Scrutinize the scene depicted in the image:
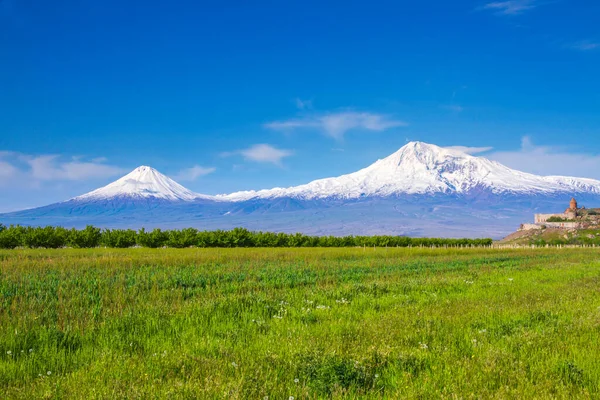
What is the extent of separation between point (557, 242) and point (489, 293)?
121 m

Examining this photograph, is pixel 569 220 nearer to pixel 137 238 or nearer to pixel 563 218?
pixel 563 218

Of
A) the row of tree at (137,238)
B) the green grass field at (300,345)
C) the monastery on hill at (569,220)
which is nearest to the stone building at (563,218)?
the monastery on hill at (569,220)

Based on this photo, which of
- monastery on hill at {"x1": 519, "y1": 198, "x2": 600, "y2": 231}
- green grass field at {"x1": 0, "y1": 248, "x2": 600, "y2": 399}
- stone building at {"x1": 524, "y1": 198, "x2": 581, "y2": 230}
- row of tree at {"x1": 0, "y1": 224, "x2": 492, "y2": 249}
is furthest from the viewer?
stone building at {"x1": 524, "y1": 198, "x2": 581, "y2": 230}

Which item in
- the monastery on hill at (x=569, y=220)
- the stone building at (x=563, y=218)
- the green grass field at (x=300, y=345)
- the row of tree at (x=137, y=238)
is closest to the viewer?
the green grass field at (x=300, y=345)

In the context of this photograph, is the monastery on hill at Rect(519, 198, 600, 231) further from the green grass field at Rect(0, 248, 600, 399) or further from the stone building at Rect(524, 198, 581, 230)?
the green grass field at Rect(0, 248, 600, 399)

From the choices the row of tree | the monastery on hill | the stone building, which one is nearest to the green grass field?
the row of tree

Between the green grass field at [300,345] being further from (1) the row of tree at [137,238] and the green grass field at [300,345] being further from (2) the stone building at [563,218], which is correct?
(2) the stone building at [563,218]

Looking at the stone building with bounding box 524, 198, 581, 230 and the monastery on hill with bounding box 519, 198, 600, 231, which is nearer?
the monastery on hill with bounding box 519, 198, 600, 231

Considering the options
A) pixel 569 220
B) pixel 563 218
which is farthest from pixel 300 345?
pixel 563 218

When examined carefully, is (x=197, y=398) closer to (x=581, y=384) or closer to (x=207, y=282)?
(x=581, y=384)

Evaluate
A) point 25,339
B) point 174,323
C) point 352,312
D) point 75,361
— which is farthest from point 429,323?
point 25,339

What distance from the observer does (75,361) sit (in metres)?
8.34

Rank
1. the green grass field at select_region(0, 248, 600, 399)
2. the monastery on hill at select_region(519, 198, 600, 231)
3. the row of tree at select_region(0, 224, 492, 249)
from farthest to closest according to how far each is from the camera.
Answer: the monastery on hill at select_region(519, 198, 600, 231), the row of tree at select_region(0, 224, 492, 249), the green grass field at select_region(0, 248, 600, 399)

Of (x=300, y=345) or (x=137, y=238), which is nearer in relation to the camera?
(x=300, y=345)
